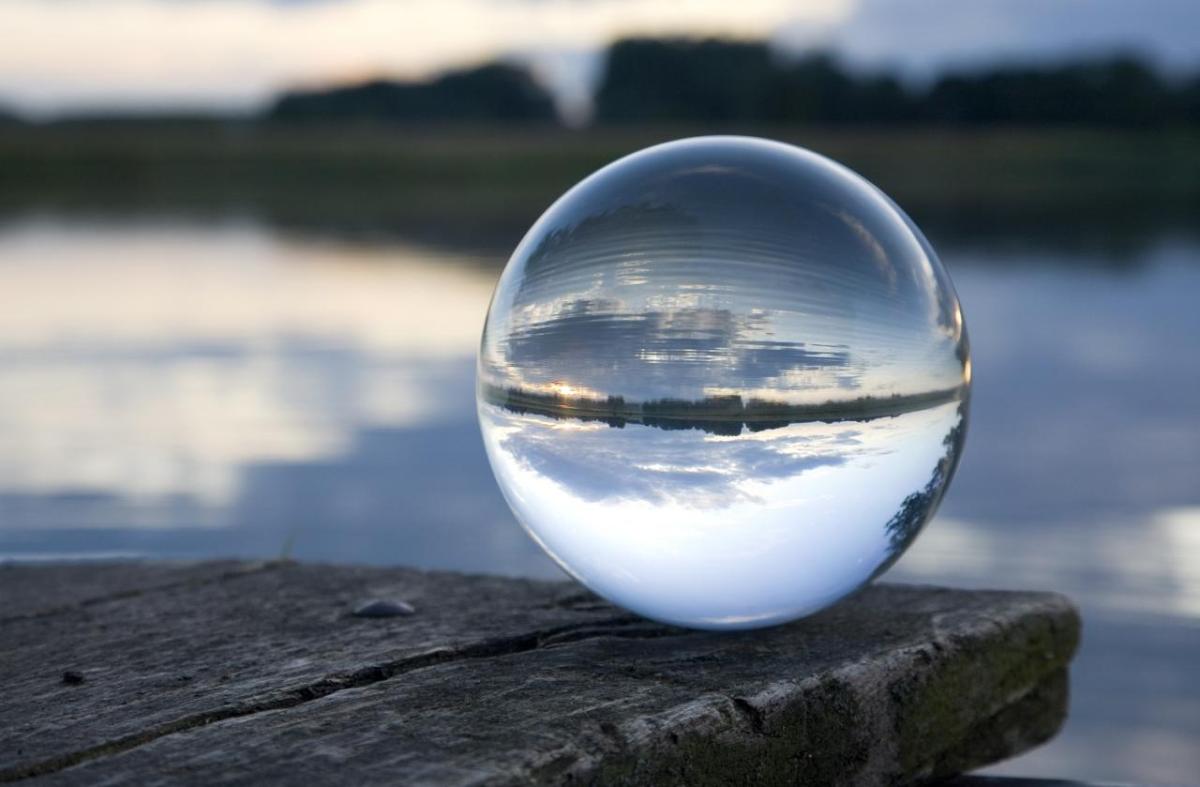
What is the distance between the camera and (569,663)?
8.21 ft

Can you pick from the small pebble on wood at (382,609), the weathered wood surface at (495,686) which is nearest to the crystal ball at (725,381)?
the weathered wood surface at (495,686)

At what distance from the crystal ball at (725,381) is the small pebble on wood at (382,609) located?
17.8 inches

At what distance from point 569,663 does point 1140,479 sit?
18.0 feet

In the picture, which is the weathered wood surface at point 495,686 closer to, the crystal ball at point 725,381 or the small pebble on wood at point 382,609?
the small pebble on wood at point 382,609

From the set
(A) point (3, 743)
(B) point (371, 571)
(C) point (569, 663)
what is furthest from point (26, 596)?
(C) point (569, 663)

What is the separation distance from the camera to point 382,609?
2.85 meters

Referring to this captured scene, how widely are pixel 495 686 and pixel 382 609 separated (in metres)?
0.54

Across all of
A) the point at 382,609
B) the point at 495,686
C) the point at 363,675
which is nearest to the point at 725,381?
the point at 495,686

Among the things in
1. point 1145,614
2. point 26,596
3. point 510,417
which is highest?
point 510,417

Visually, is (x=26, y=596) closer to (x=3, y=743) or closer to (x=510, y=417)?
(x=3, y=743)

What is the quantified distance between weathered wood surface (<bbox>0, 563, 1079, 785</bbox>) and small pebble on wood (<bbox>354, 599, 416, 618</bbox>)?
0.03 meters

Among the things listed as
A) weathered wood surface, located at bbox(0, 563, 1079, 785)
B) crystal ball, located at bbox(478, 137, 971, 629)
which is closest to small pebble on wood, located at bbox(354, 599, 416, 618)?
weathered wood surface, located at bbox(0, 563, 1079, 785)

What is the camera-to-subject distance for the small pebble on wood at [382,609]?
2.84m

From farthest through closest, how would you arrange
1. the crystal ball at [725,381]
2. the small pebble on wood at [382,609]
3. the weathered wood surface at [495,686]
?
the small pebble on wood at [382,609] → the crystal ball at [725,381] → the weathered wood surface at [495,686]
